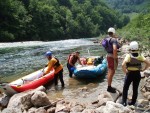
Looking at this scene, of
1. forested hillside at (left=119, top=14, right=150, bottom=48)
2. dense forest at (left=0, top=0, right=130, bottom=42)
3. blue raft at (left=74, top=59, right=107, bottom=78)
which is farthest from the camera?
dense forest at (left=0, top=0, right=130, bottom=42)

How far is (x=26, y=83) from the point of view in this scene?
33.7ft

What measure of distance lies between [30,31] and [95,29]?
142 ft

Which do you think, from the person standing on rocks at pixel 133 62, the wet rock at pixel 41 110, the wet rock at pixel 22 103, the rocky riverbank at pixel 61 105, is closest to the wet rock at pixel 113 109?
the rocky riverbank at pixel 61 105

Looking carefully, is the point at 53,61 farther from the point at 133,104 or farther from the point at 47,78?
the point at 133,104

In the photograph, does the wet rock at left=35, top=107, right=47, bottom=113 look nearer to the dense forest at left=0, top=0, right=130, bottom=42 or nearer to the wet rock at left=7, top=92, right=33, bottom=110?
the wet rock at left=7, top=92, right=33, bottom=110

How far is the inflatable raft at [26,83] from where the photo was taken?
9180mm

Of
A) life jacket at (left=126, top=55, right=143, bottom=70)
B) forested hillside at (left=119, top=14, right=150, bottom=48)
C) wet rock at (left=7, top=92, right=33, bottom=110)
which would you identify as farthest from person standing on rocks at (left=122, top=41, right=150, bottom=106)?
forested hillside at (left=119, top=14, right=150, bottom=48)

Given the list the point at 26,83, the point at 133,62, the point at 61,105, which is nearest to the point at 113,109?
the point at 133,62

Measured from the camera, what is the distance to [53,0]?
84.9 meters

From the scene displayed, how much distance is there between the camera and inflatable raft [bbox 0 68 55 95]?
9180mm

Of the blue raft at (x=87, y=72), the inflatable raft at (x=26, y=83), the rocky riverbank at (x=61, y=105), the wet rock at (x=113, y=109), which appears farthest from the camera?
the blue raft at (x=87, y=72)

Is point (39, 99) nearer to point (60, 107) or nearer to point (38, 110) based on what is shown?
point (38, 110)

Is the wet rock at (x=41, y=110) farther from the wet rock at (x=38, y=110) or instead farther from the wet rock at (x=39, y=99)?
the wet rock at (x=39, y=99)

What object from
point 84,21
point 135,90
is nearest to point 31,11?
point 84,21
